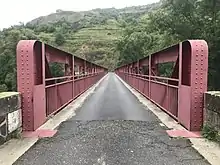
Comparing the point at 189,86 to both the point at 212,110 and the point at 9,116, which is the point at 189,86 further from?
the point at 9,116

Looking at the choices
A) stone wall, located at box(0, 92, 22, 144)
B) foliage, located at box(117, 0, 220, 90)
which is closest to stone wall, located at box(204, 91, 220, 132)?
stone wall, located at box(0, 92, 22, 144)

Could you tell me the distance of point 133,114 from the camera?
10.1m

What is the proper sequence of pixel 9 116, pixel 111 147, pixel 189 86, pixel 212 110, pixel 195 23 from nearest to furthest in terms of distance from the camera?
pixel 111 147, pixel 9 116, pixel 212 110, pixel 189 86, pixel 195 23

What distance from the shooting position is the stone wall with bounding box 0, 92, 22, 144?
5915mm

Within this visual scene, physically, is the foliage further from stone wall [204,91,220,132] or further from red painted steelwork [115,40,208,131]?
stone wall [204,91,220,132]

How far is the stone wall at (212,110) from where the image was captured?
6109 millimetres

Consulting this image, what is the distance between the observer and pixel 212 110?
252 inches

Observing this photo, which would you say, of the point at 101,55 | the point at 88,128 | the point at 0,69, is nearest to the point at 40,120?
the point at 88,128

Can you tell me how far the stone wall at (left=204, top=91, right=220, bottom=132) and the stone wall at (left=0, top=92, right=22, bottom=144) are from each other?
3.74 metres

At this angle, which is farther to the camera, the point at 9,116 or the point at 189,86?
the point at 189,86

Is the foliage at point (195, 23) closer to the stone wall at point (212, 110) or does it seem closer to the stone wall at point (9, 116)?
the stone wall at point (212, 110)

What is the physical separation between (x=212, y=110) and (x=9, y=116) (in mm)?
3757

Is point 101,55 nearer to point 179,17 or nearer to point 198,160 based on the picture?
point 179,17

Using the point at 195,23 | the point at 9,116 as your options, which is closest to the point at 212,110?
the point at 9,116
